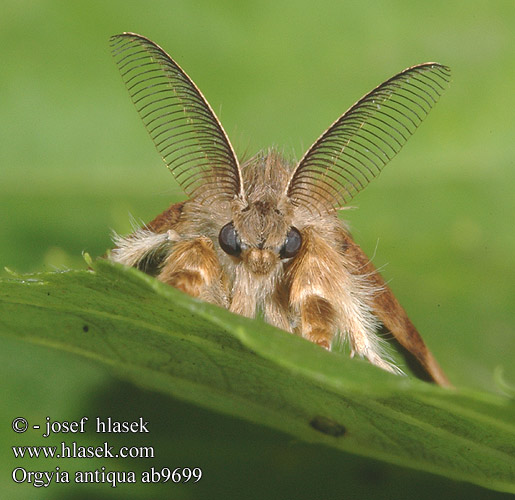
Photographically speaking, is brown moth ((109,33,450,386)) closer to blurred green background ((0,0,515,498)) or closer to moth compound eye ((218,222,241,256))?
moth compound eye ((218,222,241,256))

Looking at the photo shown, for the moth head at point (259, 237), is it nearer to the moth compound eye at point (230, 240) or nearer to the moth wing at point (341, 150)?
the moth compound eye at point (230, 240)

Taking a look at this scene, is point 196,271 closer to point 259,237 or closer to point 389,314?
point 259,237

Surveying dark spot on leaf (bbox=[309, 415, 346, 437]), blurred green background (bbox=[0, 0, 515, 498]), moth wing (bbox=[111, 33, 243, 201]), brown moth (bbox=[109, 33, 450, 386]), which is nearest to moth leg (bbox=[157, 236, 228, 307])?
brown moth (bbox=[109, 33, 450, 386])

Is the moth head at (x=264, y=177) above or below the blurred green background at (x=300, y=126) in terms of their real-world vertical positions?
below

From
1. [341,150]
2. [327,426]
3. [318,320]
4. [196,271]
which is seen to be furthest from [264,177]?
[327,426]

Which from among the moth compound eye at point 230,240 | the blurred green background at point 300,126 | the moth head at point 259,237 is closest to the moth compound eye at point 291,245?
the moth head at point 259,237

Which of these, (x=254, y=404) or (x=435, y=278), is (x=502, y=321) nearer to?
(x=435, y=278)

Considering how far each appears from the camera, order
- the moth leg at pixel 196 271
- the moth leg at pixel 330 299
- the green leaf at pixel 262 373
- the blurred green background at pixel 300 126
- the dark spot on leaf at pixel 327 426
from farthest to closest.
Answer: the blurred green background at pixel 300 126, the moth leg at pixel 330 299, the moth leg at pixel 196 271, the dark spot on leaf at pixel 327 426, the green leaf at pixel 262 373
